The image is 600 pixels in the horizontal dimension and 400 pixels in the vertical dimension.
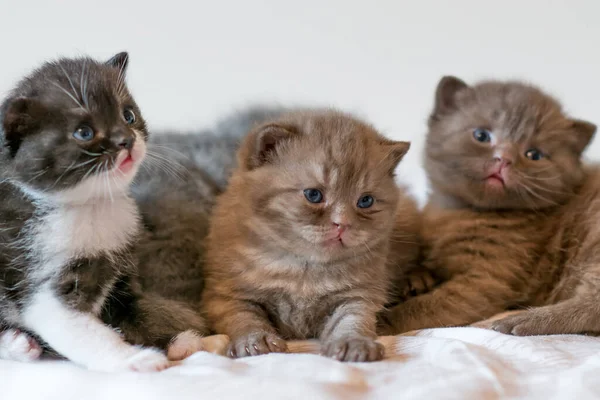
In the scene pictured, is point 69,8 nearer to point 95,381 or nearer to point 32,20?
point 32,20

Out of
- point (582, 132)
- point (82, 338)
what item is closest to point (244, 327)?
point (82, 338)

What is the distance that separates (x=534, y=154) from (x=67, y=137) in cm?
130

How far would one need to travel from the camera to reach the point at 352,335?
1.38 metres

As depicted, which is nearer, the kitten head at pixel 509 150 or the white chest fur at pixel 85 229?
the white chest fur at pixel 85 229

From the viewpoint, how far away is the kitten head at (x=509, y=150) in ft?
6.04

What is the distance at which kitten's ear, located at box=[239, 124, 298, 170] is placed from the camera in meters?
1.49

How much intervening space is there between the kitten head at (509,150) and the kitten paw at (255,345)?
811mm

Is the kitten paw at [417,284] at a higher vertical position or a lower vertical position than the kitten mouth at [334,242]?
lower

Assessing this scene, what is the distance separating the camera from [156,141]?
1988 millimetres

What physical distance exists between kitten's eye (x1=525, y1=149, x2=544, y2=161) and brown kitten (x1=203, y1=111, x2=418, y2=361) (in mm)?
494

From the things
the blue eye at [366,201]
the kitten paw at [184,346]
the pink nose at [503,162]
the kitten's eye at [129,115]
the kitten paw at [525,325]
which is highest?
the kitten's eye at [129,115]

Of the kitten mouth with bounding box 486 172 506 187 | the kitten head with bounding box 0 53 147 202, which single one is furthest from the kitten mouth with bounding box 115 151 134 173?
the kitten mouth with bounding box 486 172 506 187

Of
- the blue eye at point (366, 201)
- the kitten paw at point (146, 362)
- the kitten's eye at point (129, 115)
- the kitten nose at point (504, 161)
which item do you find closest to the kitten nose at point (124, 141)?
the kitten's eye at point (129, 115)

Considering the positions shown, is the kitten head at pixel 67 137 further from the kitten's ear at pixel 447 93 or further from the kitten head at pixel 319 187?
the kitten's ear at pixel 447 93
